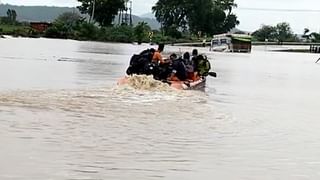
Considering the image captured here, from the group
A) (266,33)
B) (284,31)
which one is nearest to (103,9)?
(266,33)

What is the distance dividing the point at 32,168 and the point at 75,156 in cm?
108

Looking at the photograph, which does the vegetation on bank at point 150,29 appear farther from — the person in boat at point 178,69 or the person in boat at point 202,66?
the person in boat at point 178,69

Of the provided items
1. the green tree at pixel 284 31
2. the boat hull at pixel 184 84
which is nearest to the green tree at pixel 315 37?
the green tree at pixel 284 31

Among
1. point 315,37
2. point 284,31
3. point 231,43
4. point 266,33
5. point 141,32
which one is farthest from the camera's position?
point 284,31

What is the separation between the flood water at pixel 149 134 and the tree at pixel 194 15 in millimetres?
96485

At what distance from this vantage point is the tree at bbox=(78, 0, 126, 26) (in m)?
101

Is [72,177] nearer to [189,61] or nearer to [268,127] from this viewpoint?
[268,127]

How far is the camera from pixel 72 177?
341 inches

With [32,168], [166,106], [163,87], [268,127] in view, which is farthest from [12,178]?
[163,87]

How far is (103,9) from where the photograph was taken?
102 meters

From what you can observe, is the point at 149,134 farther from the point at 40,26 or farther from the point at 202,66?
the point at 40,26

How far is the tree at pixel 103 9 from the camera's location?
331 ft

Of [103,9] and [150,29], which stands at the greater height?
[103,9]

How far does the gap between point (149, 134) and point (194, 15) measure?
10717cm
